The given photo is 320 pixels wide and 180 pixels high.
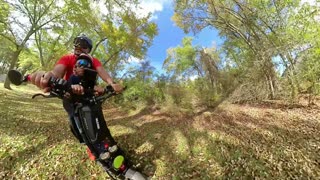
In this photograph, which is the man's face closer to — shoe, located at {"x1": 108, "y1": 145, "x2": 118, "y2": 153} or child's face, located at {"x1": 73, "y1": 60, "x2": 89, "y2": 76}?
child's face, located at {"x1": 73, "y1": 60, "x2": 89, "y2": 76}

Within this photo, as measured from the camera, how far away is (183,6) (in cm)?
1155

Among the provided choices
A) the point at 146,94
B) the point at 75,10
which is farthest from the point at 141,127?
the point at 75,10

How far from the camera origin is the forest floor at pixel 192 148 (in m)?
3.27

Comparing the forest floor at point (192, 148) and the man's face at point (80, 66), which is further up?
the man's face at point (80, 66)

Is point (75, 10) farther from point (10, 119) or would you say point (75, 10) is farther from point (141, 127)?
point (141, 127)

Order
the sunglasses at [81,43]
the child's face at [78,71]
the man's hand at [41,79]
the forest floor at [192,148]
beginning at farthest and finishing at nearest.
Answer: the forest floor at [192,148]
the sunglasses at [81,43]
the child's face at [78,71]
the man's hand at [41,79]

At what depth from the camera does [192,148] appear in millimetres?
3936

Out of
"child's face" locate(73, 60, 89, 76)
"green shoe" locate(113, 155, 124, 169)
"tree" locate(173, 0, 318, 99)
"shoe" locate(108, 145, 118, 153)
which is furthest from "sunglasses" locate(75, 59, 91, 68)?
"tree" locate(173, 0, 318, 99)

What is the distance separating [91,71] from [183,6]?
9873 millimetres

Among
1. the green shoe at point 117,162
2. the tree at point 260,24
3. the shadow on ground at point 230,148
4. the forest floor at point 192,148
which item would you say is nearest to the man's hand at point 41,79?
the green shoe at point 117,162

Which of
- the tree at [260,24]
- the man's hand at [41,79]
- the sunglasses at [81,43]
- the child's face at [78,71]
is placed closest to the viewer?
the man's hand at [41,79]

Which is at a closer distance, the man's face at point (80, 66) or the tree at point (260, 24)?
the man's face at point (80, 66)

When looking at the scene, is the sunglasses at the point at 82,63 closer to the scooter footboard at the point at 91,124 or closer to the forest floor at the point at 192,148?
the scooter footboard at the point at 91,124

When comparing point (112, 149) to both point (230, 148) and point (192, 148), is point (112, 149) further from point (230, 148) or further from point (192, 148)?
point (230, 148)
